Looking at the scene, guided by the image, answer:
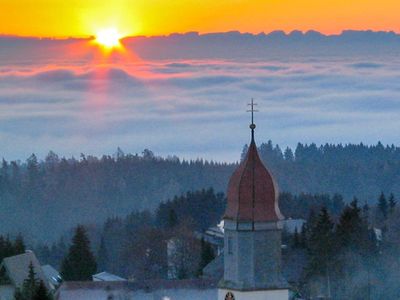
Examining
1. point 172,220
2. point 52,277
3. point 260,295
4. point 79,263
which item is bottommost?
point 260,295

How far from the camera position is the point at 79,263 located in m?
86.4

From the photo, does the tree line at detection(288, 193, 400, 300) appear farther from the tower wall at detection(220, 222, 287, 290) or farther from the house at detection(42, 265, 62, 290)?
the tower wall at detection(220, 222, 287, 290)

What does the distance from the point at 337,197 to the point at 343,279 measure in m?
65.8

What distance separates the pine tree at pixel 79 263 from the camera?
8575 centimetres

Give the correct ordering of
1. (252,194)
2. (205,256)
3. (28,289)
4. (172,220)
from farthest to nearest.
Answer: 1. (172,220)
2. (205,256)
3. (28,289)
4. (252,194)

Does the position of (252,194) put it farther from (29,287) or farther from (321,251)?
(321,251)

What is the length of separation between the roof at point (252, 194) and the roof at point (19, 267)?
102ft

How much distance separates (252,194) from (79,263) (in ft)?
145

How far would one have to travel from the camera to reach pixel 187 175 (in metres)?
195

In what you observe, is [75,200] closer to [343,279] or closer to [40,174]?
[40,174]

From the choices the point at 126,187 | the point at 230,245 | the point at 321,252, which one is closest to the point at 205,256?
the point at 321,252

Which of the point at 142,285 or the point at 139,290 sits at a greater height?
the point at 142,285

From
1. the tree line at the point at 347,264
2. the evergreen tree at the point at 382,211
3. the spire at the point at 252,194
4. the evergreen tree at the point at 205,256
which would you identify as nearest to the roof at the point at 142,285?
the tree line at the point at 347,264

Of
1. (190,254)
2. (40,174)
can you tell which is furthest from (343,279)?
(40,174)
